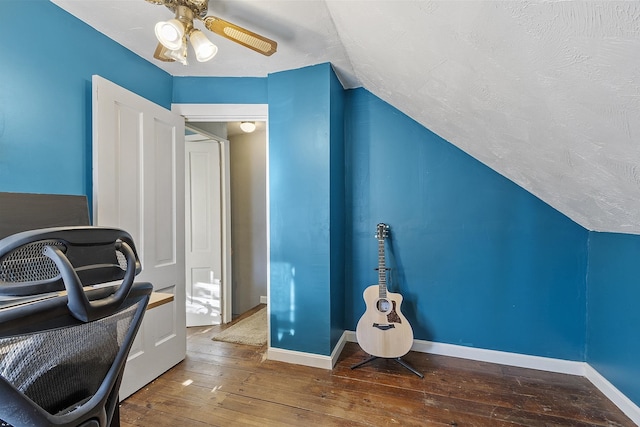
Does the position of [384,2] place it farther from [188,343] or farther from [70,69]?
[188,343]

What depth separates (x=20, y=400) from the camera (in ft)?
1.92

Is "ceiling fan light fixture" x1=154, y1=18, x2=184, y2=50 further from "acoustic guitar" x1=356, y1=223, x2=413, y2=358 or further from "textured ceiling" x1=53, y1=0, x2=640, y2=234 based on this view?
"acoustic guitar" x1=356, y1=223, x2=413, y2=358

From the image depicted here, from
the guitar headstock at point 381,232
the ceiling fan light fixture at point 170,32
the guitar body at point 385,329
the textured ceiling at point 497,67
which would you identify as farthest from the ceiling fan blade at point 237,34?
the guitar body at point 385,329

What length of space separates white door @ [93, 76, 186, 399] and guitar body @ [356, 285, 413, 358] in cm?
151

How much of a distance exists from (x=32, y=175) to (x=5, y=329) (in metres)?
1.41

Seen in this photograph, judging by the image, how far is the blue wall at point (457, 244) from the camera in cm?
211

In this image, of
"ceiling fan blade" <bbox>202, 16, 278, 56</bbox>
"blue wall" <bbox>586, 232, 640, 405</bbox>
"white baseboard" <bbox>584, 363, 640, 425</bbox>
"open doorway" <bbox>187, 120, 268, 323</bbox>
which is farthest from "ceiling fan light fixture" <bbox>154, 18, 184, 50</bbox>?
"white baseboard" <bbox>584, 363, 640, 425</bbox>

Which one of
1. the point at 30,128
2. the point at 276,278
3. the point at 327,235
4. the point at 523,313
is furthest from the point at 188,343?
the point at 523,313

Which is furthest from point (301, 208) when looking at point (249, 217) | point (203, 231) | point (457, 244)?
point (249, 217)

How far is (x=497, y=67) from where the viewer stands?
108 centimetres

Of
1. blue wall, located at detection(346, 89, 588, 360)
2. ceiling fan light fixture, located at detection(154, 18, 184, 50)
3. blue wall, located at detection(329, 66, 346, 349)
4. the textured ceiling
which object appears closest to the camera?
the textured ceiling

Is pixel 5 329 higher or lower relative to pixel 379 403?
higher

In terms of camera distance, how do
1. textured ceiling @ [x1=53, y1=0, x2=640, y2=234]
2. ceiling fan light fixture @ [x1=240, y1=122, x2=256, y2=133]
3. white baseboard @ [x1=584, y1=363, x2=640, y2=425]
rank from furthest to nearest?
ceiling fan light fixture @ [x1=240, y1=122, x2=256, y2=133]
white baseboard @ [x1=584, y1=363, x2=640, y2=425]
textured ceiling @ [x1=53, y1=0, x2=640, y2=234]

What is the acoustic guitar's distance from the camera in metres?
2.09
